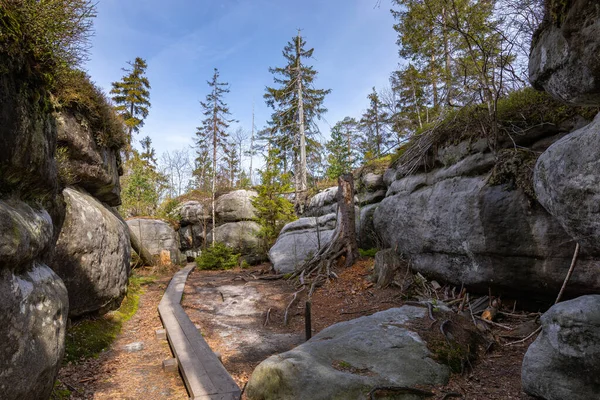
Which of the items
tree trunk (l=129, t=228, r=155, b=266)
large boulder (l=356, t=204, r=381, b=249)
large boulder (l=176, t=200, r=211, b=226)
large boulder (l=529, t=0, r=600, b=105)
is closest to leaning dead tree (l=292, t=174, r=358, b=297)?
large boulder (l=356, t=204, r=381, b=249)

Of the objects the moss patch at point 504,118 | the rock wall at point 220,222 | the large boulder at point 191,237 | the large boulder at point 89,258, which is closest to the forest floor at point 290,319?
the large boulder at point 89,258

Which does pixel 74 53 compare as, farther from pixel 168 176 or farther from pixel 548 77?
pixel 168 176

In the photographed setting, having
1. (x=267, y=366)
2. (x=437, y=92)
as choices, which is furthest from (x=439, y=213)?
(x=437, y=92)

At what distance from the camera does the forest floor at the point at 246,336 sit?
3961mm

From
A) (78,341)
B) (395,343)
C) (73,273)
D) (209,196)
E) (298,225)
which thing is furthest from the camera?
(209,196)

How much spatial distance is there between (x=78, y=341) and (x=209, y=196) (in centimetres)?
1858

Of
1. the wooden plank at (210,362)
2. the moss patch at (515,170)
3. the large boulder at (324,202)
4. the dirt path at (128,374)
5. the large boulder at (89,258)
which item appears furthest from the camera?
the large boulder at (324,202)

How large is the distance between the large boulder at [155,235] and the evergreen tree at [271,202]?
5.91m

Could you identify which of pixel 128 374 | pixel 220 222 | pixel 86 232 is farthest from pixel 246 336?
pixel 220 222

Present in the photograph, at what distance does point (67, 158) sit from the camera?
6.71 metres

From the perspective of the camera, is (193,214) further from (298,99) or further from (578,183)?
(578,183)

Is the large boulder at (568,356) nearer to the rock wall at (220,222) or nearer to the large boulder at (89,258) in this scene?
the large boulder at (89,258)

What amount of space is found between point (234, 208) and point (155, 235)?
5785mm

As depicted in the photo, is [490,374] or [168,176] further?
[168,176]
